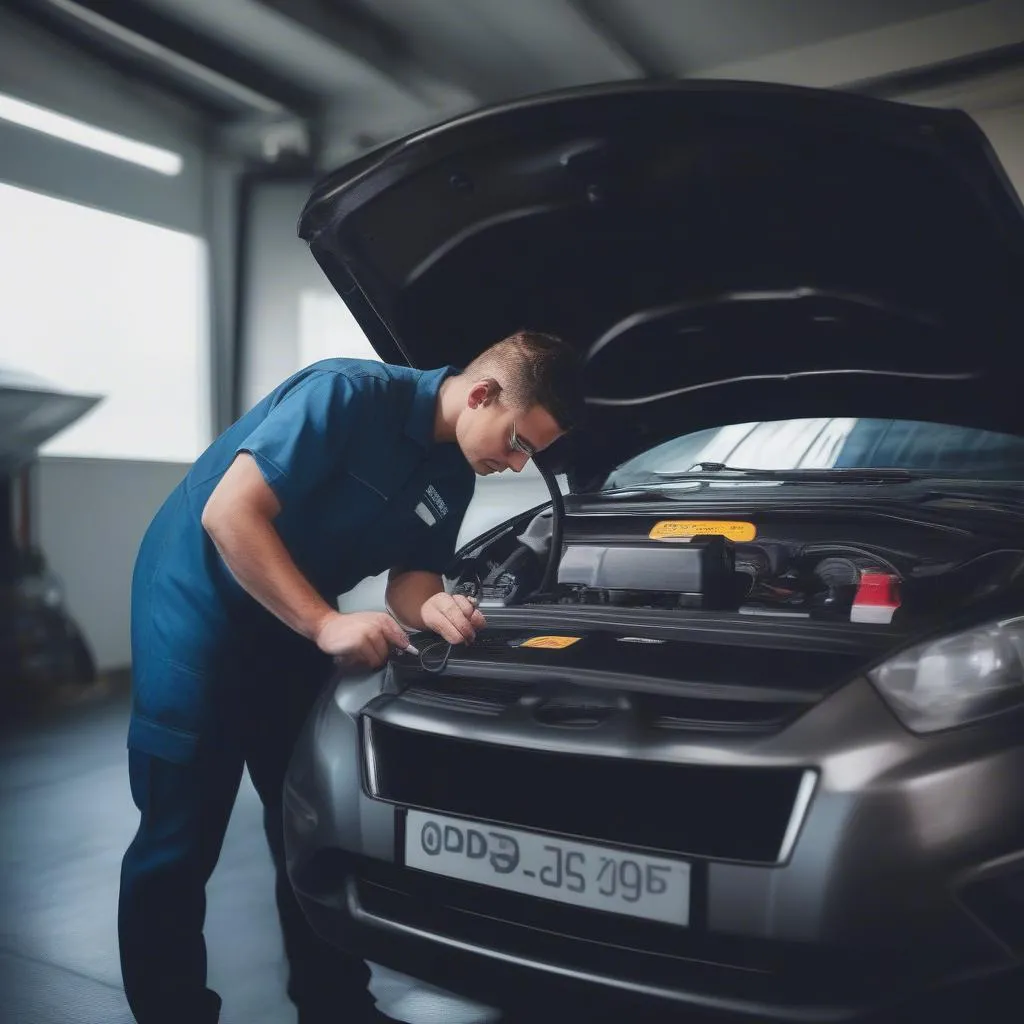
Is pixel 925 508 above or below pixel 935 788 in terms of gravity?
above

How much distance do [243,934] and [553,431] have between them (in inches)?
47.5

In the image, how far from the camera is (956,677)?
3.79 feet

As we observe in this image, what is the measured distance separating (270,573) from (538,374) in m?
0.52

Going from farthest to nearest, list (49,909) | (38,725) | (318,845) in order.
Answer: (38,725), (49,909), (318,845)

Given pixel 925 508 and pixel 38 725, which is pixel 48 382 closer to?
pixel 38 725

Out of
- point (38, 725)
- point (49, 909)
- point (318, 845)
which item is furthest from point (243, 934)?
point (38, 725)

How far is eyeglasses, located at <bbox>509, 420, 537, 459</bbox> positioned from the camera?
155 centimetres

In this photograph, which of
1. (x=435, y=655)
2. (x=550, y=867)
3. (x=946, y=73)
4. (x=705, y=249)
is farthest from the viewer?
(x=946, y=73)

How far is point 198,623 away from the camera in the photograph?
1494 mm

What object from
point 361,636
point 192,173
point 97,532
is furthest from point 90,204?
point 361,636

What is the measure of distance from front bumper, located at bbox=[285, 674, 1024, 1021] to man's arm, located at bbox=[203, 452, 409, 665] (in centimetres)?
34

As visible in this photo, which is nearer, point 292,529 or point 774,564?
point 292,529

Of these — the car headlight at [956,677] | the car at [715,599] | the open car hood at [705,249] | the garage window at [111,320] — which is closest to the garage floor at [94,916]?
the car at [715,599]

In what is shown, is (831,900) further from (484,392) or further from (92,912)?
(92,912)
